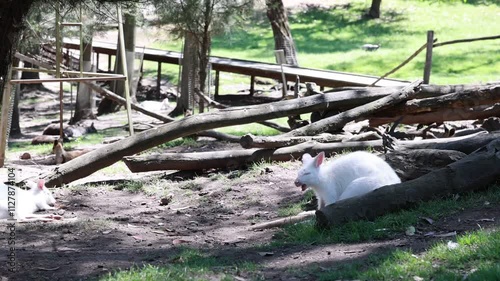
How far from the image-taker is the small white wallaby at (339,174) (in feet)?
26.8

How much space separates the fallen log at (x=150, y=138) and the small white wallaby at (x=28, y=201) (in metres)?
1.14

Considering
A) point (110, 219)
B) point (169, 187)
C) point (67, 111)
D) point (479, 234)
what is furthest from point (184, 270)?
point (67, 111)

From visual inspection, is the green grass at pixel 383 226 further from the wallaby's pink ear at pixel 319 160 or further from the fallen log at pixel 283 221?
the wallaby's pink ear at pixel 319 160

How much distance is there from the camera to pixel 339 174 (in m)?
8.35

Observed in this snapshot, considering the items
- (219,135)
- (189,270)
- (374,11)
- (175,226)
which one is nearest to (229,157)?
(219,135)

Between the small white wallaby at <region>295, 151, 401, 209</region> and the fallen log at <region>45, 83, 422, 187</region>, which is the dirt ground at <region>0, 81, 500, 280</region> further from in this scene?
the small white wallaby at <region>295, 151, 401, 209</region>

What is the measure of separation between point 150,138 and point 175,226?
2.51 metres

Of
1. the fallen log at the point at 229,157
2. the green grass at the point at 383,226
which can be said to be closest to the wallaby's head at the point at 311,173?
the green grass at the point at 383,226

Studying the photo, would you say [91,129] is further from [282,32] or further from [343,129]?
[343,129]

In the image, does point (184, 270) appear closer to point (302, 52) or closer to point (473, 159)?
point (473, 159)

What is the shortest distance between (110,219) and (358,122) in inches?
212

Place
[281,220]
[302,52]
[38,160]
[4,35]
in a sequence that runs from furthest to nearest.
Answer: [302,52] → [38,160] → [281,220] → [4,35]

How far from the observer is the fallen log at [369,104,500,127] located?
12.3 m

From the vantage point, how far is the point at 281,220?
8484mm
